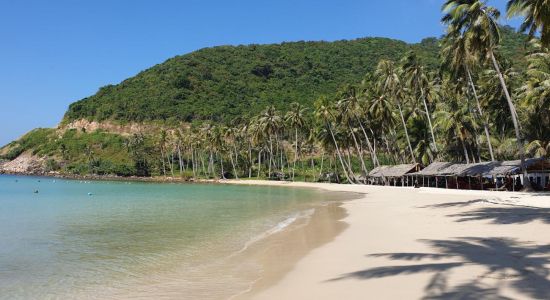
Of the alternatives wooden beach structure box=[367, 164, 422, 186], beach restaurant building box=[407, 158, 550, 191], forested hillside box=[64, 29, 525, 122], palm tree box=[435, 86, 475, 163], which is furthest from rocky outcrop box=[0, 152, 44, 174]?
beach restaurant building box=[407, 158, 550, 191]

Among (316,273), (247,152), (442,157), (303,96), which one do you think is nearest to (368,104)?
(442,157)

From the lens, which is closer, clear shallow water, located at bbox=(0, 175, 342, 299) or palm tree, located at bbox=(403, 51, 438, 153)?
clear shallow water, located at bbox=(0, 175, 342, 299)

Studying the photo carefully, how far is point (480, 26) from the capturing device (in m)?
31.8

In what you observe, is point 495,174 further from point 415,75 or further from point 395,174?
point 415,75

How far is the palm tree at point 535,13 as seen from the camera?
16.5 m

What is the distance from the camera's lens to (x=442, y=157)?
59312 mm

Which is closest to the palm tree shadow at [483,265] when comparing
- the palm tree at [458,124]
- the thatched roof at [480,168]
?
the thatched roof at [480,168]

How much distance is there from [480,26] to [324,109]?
111ft

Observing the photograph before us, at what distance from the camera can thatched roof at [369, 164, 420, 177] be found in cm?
5244

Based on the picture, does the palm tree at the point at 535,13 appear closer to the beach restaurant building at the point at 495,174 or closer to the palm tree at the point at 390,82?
the beach restaurant building at the point at 495,174

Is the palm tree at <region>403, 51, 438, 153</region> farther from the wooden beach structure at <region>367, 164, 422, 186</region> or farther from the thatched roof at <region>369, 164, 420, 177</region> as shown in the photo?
the wooden beach structure at <region>367, 164, 422, 186</region>

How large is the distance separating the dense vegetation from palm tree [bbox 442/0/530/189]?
0.10 metres

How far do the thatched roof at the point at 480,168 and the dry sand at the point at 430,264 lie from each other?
21739 mm

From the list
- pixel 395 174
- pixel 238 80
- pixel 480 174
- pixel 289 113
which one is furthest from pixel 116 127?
pixel 480 174
